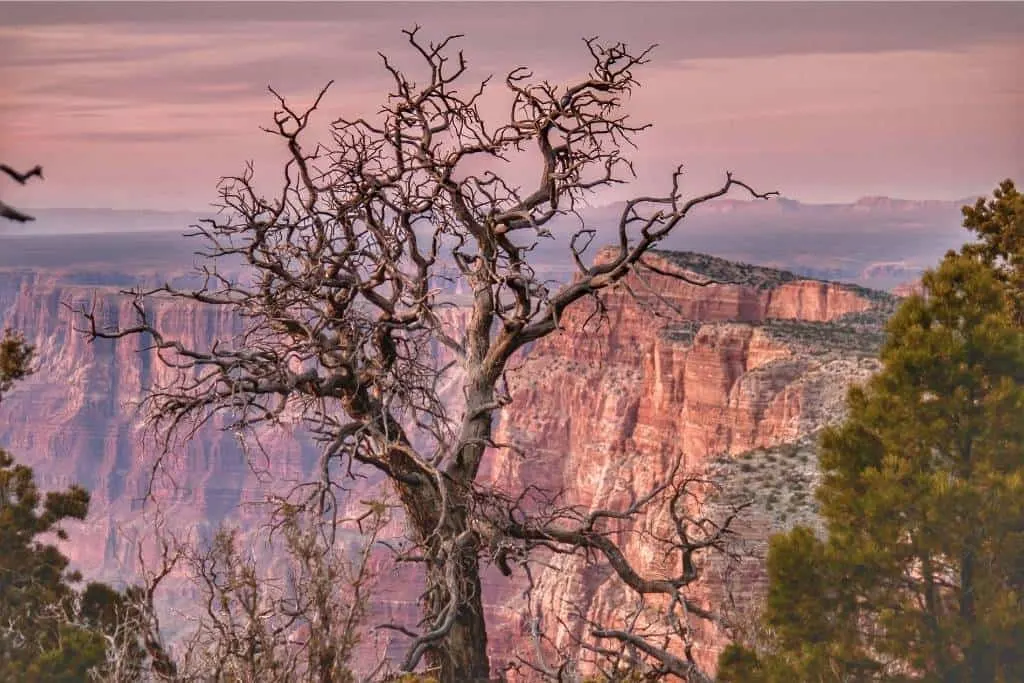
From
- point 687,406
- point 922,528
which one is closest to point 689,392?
point 687,406

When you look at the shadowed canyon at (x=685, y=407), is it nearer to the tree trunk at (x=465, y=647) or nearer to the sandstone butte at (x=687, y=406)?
the sandstone butte at (x=687, y=406)

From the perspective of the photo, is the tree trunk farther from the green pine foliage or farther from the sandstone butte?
the sandstone butte

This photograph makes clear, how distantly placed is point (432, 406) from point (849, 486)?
5.55 metres

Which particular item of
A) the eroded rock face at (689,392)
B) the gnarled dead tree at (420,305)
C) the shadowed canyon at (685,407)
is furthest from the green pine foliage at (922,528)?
the eroded rock face at (689,392)

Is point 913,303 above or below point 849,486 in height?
above

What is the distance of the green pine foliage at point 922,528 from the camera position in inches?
566

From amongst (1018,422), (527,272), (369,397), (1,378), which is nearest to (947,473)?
(1018,422)

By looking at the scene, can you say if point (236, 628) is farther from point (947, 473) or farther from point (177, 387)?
point (947, 473)

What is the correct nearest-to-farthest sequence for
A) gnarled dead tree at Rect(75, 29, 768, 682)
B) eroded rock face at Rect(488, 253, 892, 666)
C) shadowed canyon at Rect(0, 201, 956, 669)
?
gnarled dead tree at Rect(75, 29, 768, 682)
shadowed canyon at Rect(0, 201, 956, 669)
eroded rock face at Rect(488, 253, 892, 666)

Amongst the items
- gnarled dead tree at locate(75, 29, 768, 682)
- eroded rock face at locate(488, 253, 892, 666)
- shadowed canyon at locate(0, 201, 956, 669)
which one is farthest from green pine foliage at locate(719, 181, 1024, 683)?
eroded rock face at locate(488, 253, 892, 666)

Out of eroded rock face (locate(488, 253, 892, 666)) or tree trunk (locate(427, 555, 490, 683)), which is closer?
tree trunk (locate(427, 555, 490, 683))

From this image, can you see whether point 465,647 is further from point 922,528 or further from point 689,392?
point 689,392

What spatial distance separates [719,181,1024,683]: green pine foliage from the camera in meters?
14.4

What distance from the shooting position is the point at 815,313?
77312mm
